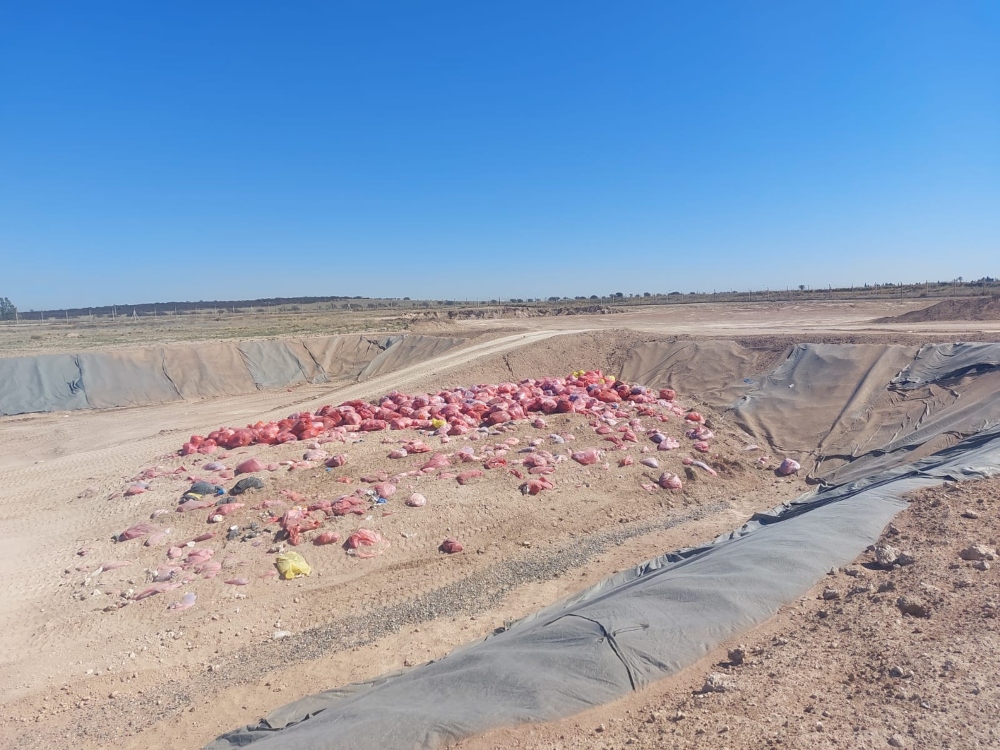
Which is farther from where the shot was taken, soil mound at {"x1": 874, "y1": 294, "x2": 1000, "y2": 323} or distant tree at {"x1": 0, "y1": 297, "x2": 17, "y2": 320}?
distant tree at {"x1": 0, "y1": 297, "x2": 17, "y2": 320}

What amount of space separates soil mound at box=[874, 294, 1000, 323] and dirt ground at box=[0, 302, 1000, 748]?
16.3 metres

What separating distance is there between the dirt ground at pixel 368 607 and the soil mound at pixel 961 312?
16318mm

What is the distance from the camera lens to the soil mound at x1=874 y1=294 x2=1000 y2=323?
23172 mm

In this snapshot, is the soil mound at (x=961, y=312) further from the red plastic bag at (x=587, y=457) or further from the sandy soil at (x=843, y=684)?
the sandy soil at (x=843, y=684)

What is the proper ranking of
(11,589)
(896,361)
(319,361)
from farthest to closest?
1. (319,361)
2. (896,361)
3. (11,589)

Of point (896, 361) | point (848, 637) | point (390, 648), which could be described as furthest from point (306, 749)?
point (896, 361)

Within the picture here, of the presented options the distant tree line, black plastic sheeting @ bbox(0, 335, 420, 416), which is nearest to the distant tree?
the distant tree line

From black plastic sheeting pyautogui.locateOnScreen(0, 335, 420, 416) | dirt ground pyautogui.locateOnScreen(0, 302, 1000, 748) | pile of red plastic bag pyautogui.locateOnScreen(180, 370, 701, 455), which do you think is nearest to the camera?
dirt ground pyautogui.locateOnScreen(0, 302, 1000, 748)

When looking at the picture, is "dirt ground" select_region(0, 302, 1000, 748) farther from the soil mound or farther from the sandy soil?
the soil mound

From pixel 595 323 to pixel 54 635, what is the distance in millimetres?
31606

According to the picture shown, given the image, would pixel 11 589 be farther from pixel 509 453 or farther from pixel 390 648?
pixel 509 453

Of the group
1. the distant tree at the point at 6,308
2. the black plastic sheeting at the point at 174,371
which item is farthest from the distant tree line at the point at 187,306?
the black plastic sheeting at the point at 174,371

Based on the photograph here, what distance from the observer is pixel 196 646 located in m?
6.77

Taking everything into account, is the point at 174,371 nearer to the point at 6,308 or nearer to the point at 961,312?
the point at 961,312
